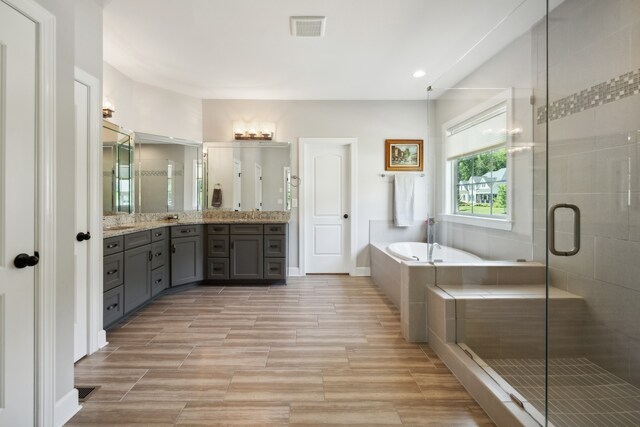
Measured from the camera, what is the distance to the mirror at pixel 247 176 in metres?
4.64

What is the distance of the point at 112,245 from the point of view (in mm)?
2652

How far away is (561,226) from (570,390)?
0.96m

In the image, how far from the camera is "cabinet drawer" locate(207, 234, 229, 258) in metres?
4.14

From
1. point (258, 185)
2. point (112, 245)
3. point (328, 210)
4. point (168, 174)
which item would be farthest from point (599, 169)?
point (168, 174)

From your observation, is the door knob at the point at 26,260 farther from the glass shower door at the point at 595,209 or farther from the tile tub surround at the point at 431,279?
the glass shower door at the point at 595,209

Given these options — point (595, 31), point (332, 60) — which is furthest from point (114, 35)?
point (595, 31)

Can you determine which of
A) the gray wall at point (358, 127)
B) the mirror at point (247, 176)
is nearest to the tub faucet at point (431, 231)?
the gray wall at point (358, 127)

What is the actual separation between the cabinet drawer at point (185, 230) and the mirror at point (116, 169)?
575mm

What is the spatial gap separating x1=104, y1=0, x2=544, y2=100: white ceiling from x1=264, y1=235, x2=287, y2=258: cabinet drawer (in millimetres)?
1948

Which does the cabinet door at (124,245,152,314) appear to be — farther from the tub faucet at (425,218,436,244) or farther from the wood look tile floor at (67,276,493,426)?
the tub faucet at (425,218,436,244)

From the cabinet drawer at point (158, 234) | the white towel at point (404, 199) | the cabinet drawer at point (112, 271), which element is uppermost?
the white towel at point (404, 199)

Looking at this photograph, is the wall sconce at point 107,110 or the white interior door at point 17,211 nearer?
the white interior door at point 17,211

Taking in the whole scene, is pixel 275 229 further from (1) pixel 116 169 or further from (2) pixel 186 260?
(1) pixel 116 169

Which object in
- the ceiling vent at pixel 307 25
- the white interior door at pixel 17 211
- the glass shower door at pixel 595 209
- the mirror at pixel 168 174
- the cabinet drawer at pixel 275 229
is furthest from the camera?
the cabinet drawer at pixel 275 229
